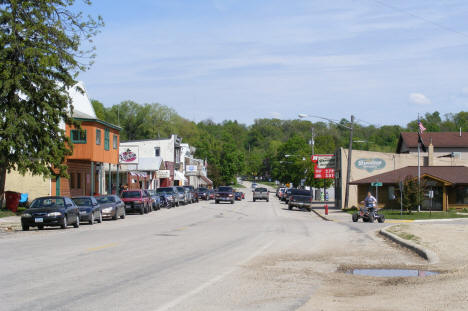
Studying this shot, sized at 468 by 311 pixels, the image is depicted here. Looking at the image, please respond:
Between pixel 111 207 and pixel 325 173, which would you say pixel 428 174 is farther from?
pixel 111 207

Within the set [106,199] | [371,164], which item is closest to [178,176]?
[371,164]

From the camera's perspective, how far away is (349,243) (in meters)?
21.0

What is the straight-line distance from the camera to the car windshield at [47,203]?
91.2 feet

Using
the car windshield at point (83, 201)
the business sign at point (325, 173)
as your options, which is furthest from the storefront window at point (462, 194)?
Answer: the car windshield at point (83, 201)

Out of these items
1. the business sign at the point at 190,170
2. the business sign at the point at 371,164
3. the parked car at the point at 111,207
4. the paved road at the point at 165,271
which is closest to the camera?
the paved road at the point at 165,271

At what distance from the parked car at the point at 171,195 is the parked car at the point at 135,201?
12050 mm

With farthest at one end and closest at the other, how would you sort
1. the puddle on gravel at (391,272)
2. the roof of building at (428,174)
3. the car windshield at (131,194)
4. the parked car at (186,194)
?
the parked car at (186,194), the roof of building at (428,174), the car windshield at (131,194), the puddle on gravel at (391,272)

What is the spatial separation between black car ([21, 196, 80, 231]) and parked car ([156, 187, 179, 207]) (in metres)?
30.0

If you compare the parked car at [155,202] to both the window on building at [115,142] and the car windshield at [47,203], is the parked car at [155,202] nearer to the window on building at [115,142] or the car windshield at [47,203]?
the window on building at [115,142]

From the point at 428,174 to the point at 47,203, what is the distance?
107 ft

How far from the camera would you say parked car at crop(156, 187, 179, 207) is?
5909 cm

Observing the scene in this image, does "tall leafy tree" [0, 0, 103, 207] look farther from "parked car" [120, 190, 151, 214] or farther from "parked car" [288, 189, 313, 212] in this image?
"parked car" [288, 189, 313, 212]

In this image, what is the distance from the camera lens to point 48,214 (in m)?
27.3

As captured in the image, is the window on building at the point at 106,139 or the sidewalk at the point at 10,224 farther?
the window on building at the point at 106,139
